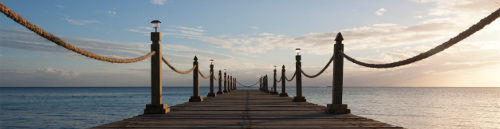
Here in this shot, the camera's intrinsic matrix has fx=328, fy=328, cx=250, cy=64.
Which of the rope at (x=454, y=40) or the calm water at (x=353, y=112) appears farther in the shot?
the calm water at (x=353, y=112)

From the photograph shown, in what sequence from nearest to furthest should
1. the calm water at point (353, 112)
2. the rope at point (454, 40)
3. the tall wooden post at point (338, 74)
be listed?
the rope at point (454, 40) → the tall wooden post at point (338, 74) → the calm water at point (353, 112)

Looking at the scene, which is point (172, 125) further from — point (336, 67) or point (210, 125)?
point (336, 67)

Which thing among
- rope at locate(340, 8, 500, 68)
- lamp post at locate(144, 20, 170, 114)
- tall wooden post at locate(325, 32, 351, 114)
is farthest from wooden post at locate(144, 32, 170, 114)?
rope at locate(340, 8, 500, 68)

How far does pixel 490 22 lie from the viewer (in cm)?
259

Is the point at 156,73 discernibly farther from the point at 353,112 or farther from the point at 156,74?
the point at 353,112

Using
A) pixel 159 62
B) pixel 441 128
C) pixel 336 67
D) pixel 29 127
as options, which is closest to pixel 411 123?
pixel 441 128

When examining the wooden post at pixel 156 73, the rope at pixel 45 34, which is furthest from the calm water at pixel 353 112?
the rope at pixel 45 34

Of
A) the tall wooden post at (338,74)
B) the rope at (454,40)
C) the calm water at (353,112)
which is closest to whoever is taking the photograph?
the rope at (454,40)

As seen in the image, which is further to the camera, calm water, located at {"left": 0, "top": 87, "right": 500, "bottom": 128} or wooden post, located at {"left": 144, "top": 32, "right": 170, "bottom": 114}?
calm water, located at {"left": 0, "top": 87, "right": 500, "bottom": 128}

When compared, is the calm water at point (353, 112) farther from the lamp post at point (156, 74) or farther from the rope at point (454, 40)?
the rope at point (454, 40)

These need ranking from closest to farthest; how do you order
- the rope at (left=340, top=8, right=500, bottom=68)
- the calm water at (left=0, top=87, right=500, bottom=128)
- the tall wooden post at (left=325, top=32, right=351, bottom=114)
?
the rope at (left=340, top=8, right=500, bottom=68) < the tall wooden post at (left=325, top=32, right=351, bottom=114) < the calm water at (left=0, top=87, right=500, bottom=128)

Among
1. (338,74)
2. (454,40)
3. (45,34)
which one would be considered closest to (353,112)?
(338,74)

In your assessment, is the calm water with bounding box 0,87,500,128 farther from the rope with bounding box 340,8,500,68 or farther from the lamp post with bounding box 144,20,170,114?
the rope with bounding box 340,8,500,68

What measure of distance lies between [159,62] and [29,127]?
54.8 feet
